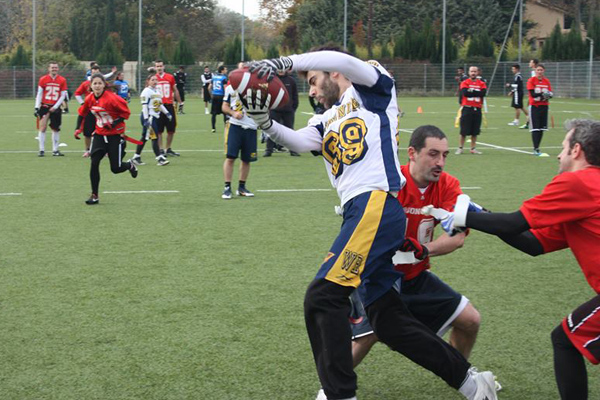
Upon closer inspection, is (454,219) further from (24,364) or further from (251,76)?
(24,364)

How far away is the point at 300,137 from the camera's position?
461 centimetres

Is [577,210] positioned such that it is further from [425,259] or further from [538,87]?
[538,87]

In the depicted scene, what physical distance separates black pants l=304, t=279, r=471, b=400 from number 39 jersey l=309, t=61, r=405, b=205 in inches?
22.5

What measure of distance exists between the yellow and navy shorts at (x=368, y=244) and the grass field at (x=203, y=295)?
93cm

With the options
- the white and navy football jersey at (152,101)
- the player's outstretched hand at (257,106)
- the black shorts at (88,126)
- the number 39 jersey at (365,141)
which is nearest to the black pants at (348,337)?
the number 39 jersey at (365,141)

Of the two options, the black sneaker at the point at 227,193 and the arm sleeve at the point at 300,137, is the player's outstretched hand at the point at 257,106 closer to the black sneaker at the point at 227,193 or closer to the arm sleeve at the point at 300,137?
the arm sleeve at the point at 300,137

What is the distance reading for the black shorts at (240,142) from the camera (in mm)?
12016

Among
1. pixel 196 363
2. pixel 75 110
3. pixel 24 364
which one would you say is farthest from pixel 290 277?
pixel 75 110

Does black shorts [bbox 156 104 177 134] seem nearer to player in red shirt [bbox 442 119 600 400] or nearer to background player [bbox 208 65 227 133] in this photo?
background player [bbox 208 65 227 133]

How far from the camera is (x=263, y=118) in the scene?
4512 millimetres

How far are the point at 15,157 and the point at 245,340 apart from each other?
1399 cm

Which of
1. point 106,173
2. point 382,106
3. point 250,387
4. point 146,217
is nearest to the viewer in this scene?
point 382,106

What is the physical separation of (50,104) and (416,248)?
1582 cm

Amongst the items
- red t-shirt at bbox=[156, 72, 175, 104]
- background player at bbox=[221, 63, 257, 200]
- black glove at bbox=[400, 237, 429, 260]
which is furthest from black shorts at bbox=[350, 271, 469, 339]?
red t-shirt at bbox=[156, 72, 175, 104]
